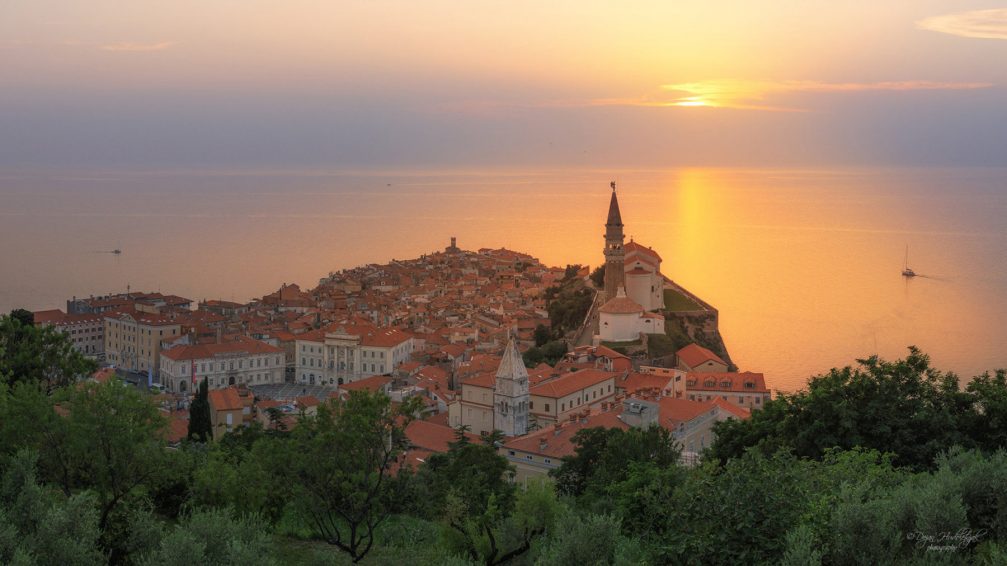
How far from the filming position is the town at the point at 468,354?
20370 mm

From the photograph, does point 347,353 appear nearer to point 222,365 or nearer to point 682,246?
point 222,365

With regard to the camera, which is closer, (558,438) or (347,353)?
(558,438)

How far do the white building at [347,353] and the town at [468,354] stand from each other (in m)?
0.05

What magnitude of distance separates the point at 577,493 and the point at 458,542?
14.7 ft

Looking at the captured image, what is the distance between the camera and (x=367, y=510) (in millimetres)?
7938

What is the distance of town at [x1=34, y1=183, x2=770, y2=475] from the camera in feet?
66.8

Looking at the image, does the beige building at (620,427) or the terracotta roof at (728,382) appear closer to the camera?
the beige building at (620,427)

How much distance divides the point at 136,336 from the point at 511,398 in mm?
19742

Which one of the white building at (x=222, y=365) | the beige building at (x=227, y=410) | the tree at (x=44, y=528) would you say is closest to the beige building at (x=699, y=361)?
the beige building at (x=227, y=410)

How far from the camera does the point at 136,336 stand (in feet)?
113

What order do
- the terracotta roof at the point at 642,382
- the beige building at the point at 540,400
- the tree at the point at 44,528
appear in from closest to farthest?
the tree at the point at 44,528
the beige building at the point at 540,400
the terracotta roof at the point at 642,382

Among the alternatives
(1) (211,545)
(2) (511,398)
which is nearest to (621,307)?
(2) (511,398)

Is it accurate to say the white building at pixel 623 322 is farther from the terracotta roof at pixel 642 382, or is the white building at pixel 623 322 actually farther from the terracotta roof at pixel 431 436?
the terracotta roof at pixel 431 436

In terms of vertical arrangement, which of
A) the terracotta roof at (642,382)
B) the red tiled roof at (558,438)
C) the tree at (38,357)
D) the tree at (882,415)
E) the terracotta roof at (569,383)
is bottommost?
the terracotta roof at (642,382)
